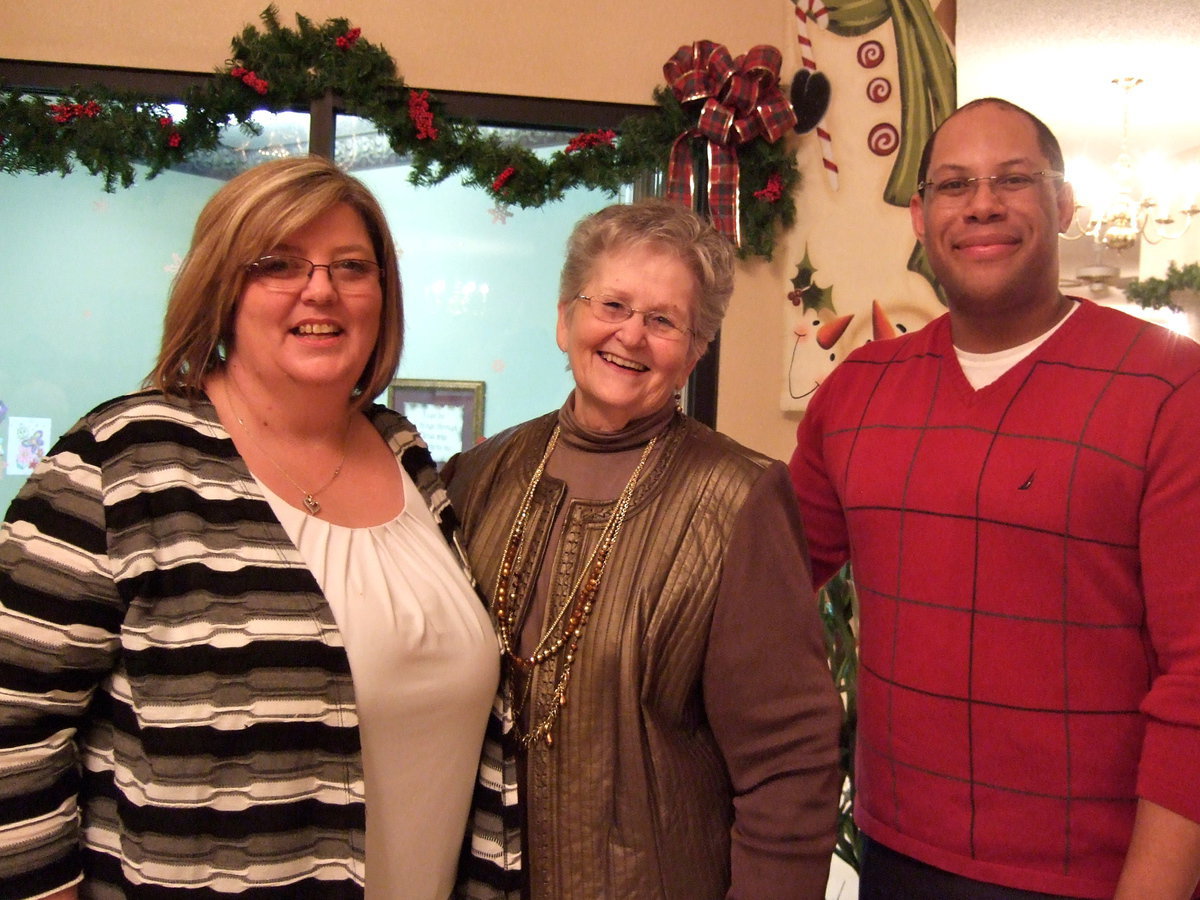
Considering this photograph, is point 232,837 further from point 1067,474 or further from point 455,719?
point 1067,474

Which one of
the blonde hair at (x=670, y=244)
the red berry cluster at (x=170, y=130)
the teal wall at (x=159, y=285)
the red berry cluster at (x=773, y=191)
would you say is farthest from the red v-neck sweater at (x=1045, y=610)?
the red berry cluster at (x=170, y=130)

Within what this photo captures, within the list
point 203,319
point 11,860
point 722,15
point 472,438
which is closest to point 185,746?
point 11,860

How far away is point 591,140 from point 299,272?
1760 mm

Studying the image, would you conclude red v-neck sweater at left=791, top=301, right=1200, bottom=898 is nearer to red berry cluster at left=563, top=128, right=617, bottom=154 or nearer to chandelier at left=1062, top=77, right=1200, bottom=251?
chandelier at left=1062, top=77, right=1200, bottom=251

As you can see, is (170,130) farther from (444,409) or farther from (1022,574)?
(1022,574)

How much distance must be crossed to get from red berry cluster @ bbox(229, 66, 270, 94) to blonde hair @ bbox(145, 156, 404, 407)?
1617 mm

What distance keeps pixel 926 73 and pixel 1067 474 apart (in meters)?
1.77

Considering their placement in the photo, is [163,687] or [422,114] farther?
[422,114]

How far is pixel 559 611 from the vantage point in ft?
4.51

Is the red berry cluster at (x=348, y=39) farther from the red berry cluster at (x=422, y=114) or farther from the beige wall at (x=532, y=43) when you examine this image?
the red berry cluster at (x=422, y=114)

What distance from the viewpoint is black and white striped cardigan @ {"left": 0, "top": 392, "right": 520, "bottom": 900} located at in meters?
1.09

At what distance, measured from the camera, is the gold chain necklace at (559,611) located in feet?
4.42

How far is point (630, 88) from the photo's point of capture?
2.96m

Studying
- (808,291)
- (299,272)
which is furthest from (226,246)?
(808,291)
